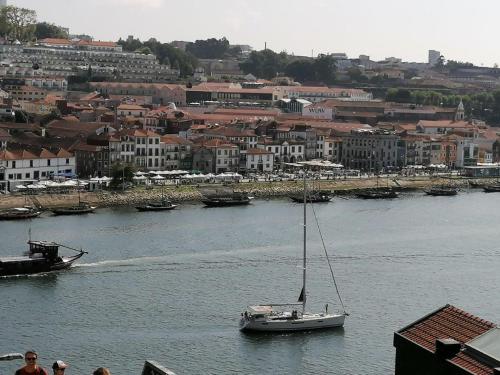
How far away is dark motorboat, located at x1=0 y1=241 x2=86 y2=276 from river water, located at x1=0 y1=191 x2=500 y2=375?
0.19 metres

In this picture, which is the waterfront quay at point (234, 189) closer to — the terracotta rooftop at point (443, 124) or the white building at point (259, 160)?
the white building at point (259, 160)

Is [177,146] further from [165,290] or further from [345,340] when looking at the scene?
[345,340]

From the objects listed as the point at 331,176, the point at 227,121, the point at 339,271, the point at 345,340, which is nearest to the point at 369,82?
the point at 227,121

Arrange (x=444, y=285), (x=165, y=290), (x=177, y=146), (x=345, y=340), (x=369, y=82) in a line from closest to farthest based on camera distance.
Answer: (x=345, y=340) → (x=165, y=290) → (x=444, y=285) → (x=177, y=146) → (x=369, y=82)

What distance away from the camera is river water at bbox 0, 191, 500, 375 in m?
9.94

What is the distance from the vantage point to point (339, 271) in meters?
14.0

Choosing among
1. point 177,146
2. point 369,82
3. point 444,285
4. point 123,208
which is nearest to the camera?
point 444,285

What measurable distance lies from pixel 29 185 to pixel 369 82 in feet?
105

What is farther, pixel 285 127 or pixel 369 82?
pixel 369 82

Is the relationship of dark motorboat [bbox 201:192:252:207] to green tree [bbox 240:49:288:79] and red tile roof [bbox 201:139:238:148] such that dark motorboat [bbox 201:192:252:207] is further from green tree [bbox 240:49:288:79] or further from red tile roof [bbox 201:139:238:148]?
green tree [bbox 240:49:288:79]

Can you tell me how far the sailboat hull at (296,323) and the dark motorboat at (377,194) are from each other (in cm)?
1358

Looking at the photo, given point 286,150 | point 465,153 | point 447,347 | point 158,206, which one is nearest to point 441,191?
point 286,150

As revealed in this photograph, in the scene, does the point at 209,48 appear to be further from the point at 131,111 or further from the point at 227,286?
the point at 227,286

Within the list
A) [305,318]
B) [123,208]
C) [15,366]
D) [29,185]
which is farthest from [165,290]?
[29,185]
